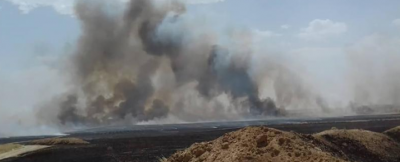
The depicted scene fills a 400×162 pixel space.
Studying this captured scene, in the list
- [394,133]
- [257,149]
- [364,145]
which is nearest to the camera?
[257,149]

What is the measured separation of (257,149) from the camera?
26047mm

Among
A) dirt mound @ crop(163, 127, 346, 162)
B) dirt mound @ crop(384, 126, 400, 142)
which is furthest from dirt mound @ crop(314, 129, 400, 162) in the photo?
dirt mound @ crop(163, 127, 346, 162)

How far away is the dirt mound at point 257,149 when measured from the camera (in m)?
24.9

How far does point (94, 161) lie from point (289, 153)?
1735 inches

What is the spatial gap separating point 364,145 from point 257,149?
68.1 feet

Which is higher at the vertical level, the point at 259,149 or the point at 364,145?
the point at 259,149

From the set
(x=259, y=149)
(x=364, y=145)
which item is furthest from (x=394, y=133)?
(x=259, y=149)

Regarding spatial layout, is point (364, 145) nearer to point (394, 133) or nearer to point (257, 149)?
point (394, 133)

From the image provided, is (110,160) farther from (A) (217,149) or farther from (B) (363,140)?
(A) (217,149)

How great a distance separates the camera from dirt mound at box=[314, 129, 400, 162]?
4075cm

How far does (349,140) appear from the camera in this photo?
4325 cm

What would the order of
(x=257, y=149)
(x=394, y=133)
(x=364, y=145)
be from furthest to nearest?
1. (x=394, y=133)
2. (x=364, y=145)
3. (x=257, y=149)

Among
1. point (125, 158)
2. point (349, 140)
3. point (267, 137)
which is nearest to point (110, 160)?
point (125, 158)

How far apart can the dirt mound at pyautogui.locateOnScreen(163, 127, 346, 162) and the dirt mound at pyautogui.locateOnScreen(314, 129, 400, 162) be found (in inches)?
469
